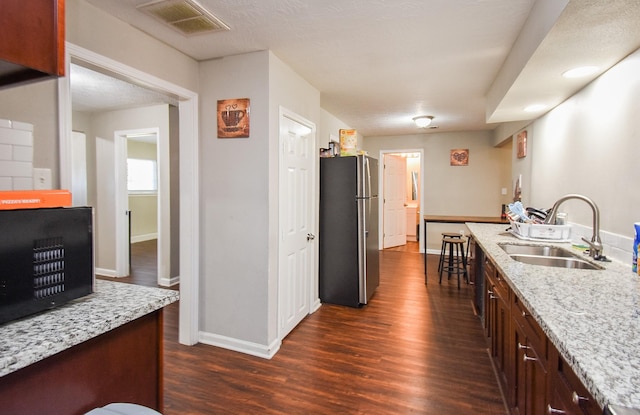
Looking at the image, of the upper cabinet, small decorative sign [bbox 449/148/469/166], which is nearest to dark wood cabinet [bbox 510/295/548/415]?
the upper cabinet

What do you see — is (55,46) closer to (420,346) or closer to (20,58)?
(20,58)

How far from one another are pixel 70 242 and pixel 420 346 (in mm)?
2562

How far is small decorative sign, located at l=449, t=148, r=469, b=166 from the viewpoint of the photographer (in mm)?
6402

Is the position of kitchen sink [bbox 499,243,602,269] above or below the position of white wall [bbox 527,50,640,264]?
below

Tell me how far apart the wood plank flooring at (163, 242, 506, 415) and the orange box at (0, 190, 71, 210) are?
148 centimetres

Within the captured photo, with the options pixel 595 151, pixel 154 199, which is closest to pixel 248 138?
pixel 595 151

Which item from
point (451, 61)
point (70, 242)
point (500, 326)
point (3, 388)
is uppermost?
point (451, 61)

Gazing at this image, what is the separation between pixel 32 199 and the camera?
3.39 ft

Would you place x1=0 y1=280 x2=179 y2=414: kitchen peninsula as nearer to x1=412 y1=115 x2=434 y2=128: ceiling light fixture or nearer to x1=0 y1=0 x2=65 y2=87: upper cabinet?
x1=0 y1=0 x2=65 y2=87: upper cabinet

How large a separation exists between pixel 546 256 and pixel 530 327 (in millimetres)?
1253

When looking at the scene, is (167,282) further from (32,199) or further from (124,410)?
(124,410)

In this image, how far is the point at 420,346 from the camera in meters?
2.73

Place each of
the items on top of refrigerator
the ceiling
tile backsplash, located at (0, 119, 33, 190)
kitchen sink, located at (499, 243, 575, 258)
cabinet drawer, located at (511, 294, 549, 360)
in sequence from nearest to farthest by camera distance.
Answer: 1. cabinet drawer, located at (511, 294, 549, 360)
2. tile backsplash, located at (0, 119, 33, 190)
3. the ceiling
4. kitchen sink, located at (499, 243, 575, 258)
5. the items on top of refrigerator

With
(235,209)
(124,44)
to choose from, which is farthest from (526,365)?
(124,44)
